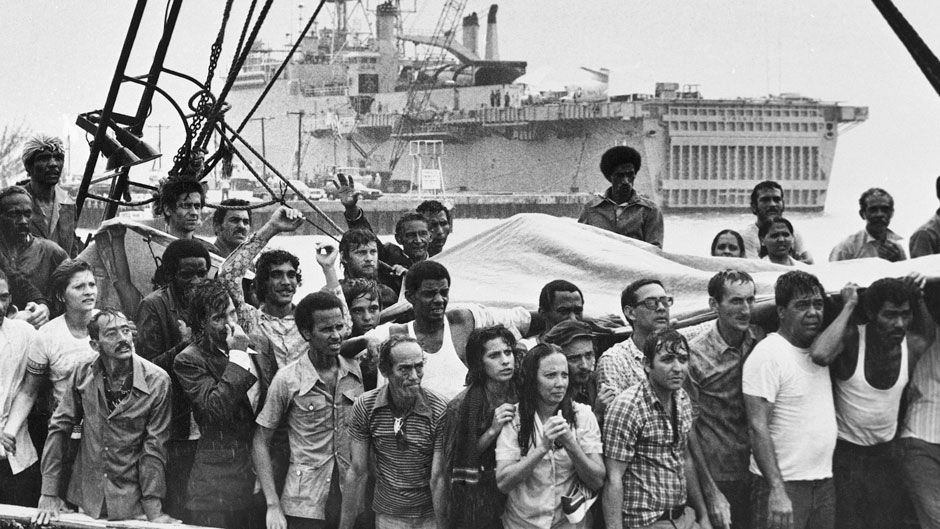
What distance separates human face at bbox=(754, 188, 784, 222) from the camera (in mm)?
7891

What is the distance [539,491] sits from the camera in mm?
5105

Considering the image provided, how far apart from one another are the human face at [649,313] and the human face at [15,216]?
3.52 metres

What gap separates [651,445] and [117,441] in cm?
240

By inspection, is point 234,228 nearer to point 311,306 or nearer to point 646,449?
point 311,306

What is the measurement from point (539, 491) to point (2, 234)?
363 cm

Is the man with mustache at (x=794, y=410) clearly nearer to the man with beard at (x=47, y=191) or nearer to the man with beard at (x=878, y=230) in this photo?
the man with beard at (x=878, y=230)

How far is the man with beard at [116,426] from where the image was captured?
571 cm

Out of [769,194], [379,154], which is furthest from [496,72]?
[769,194]

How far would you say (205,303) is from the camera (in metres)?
5.61

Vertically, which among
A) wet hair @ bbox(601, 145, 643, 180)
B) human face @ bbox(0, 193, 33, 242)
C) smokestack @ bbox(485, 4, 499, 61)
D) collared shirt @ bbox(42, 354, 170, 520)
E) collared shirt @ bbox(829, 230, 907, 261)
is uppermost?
smokestack @ bbox(485, 4, 499, 61)

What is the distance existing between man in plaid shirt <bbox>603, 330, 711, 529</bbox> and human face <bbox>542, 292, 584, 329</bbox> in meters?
0.66

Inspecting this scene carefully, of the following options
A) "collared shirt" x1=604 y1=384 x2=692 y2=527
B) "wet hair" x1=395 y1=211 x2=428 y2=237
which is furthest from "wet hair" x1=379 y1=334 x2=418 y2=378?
"wet hair" x1=395 y1=211 x2=428 y2=237

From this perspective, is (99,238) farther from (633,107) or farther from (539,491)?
(633,107)

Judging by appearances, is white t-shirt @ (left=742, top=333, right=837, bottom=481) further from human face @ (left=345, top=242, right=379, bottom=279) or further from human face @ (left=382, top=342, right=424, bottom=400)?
human face @ (left=345, top=242, right=379, bottom=279)
